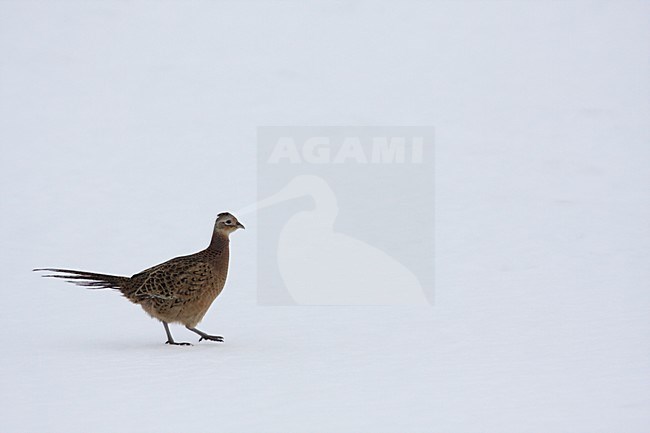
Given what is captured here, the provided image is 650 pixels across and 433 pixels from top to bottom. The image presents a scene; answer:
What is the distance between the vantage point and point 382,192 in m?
12.5

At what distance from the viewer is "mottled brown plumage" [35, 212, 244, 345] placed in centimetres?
695

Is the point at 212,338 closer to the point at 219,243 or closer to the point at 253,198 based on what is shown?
the point at 219,243

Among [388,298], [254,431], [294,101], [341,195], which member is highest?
[294,101]

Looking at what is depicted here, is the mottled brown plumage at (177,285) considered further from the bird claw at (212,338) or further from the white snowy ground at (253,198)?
the white snowy ground at (253,198)

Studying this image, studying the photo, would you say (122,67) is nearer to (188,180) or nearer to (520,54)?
(188,180)

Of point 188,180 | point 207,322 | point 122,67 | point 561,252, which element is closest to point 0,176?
point 188,180

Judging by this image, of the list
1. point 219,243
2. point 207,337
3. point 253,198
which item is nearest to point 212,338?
point 207,337

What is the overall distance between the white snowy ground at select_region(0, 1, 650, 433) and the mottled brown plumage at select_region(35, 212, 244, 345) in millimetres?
284

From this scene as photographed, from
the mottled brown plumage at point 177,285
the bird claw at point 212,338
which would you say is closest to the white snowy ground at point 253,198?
the bird claw at point 212,338

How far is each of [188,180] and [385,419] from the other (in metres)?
7.98

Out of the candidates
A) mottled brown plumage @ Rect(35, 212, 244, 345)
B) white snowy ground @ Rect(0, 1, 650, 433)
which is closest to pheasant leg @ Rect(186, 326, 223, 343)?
mottled brown plumage @ Rect(35, 212, 244, 345)

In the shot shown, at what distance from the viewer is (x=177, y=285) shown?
6.95 m

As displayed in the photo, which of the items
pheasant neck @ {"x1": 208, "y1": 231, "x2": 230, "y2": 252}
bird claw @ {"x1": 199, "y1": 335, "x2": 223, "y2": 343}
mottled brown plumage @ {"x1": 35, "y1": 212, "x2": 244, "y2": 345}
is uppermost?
pheasant neck @ {"x1": 208, "y1": 231, "x2": 230, "y2": 252}

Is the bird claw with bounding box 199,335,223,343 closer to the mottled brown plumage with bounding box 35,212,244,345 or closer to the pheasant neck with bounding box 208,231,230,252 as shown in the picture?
the mottled brown plumage with bounding box 35,212,244,345
